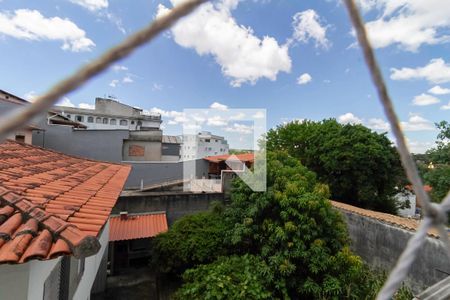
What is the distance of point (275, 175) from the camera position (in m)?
7.29

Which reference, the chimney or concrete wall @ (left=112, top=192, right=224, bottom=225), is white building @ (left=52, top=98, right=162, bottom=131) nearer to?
concrete wall @ (left=112, top=192, right=224, bottom=225)

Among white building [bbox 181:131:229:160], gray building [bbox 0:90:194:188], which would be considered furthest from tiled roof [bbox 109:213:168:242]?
white building [bbox 181:131:229:160]

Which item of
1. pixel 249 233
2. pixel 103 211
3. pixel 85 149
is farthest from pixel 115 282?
pixel 85 149

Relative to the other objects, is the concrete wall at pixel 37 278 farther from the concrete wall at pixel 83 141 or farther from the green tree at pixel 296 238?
the concrete wall at pixel 83 141

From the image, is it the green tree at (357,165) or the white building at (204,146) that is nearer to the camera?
the green tree at (357,165)

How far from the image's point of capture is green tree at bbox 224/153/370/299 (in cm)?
579

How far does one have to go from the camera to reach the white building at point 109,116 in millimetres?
28797

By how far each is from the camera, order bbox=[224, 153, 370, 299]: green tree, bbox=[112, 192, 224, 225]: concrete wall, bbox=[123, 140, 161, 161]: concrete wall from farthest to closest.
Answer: bbox=[123, 140, 161, 161]: concrete wall
bbox=[112, 192, 224, 225]: concrete wall
bbox=[224, 153, 370, 299]: green tree

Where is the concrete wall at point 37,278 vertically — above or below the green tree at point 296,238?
above

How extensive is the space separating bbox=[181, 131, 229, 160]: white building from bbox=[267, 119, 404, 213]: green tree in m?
18.7

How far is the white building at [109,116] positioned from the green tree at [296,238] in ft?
80.7

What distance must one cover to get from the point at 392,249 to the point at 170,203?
7342mm

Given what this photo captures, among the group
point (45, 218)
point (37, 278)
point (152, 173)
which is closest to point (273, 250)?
point (37, 278)

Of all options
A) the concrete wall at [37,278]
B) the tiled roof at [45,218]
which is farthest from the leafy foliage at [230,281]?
the concrete wall at [37,278]
